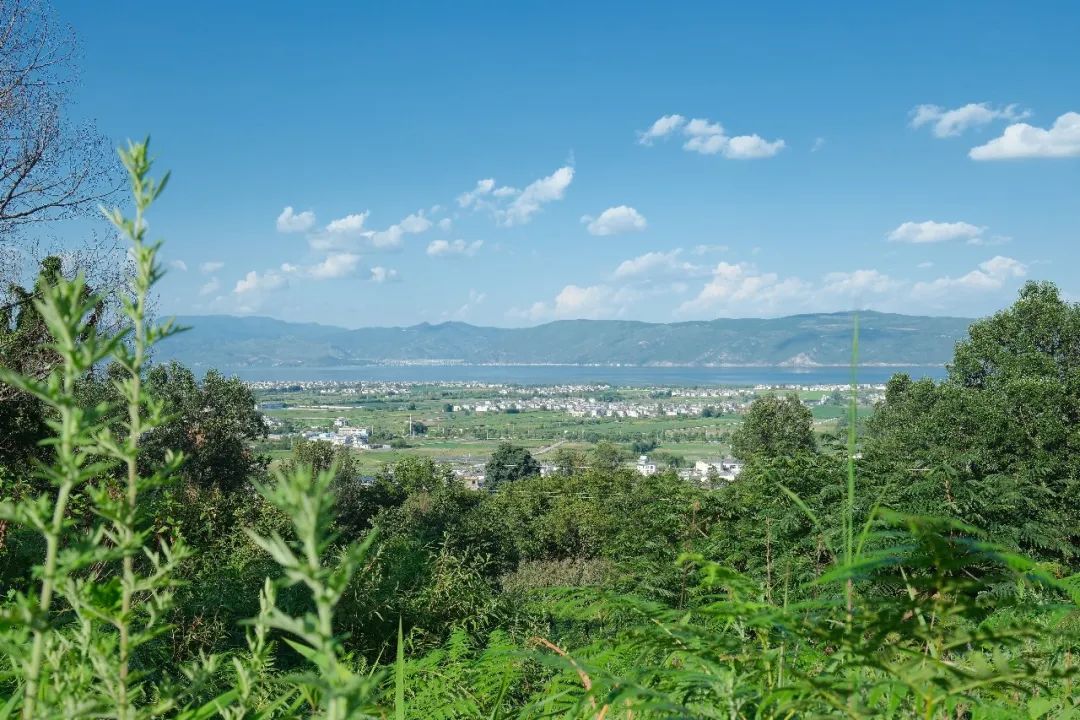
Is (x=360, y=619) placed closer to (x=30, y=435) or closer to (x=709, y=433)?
(x=30, y=435)

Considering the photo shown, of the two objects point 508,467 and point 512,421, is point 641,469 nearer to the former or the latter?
point 508,467

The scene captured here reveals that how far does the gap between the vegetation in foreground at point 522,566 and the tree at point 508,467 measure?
899 centimetres

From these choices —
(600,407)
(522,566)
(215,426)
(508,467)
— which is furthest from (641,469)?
(600,407)

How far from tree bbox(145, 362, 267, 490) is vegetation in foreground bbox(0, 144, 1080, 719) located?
0.33ft

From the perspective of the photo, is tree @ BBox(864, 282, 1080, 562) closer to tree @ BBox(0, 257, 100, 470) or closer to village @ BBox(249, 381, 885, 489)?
village @ BBox(249, 381, 885, 489)

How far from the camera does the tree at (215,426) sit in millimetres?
20391

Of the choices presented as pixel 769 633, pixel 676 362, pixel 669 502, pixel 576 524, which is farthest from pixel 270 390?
pixel 676 362

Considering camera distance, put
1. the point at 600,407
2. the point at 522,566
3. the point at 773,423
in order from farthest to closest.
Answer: the point at 600,407 < the point at 773,423 < the point at 522,566

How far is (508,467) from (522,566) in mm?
20445

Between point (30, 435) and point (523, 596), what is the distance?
6.45m

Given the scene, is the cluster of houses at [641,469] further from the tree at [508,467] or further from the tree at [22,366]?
the tree at [22,366]

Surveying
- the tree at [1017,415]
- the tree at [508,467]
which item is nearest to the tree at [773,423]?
the tree at [508,467]

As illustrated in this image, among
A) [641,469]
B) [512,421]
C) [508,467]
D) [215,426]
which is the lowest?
[512,421]

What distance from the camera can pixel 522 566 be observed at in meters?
18.9
